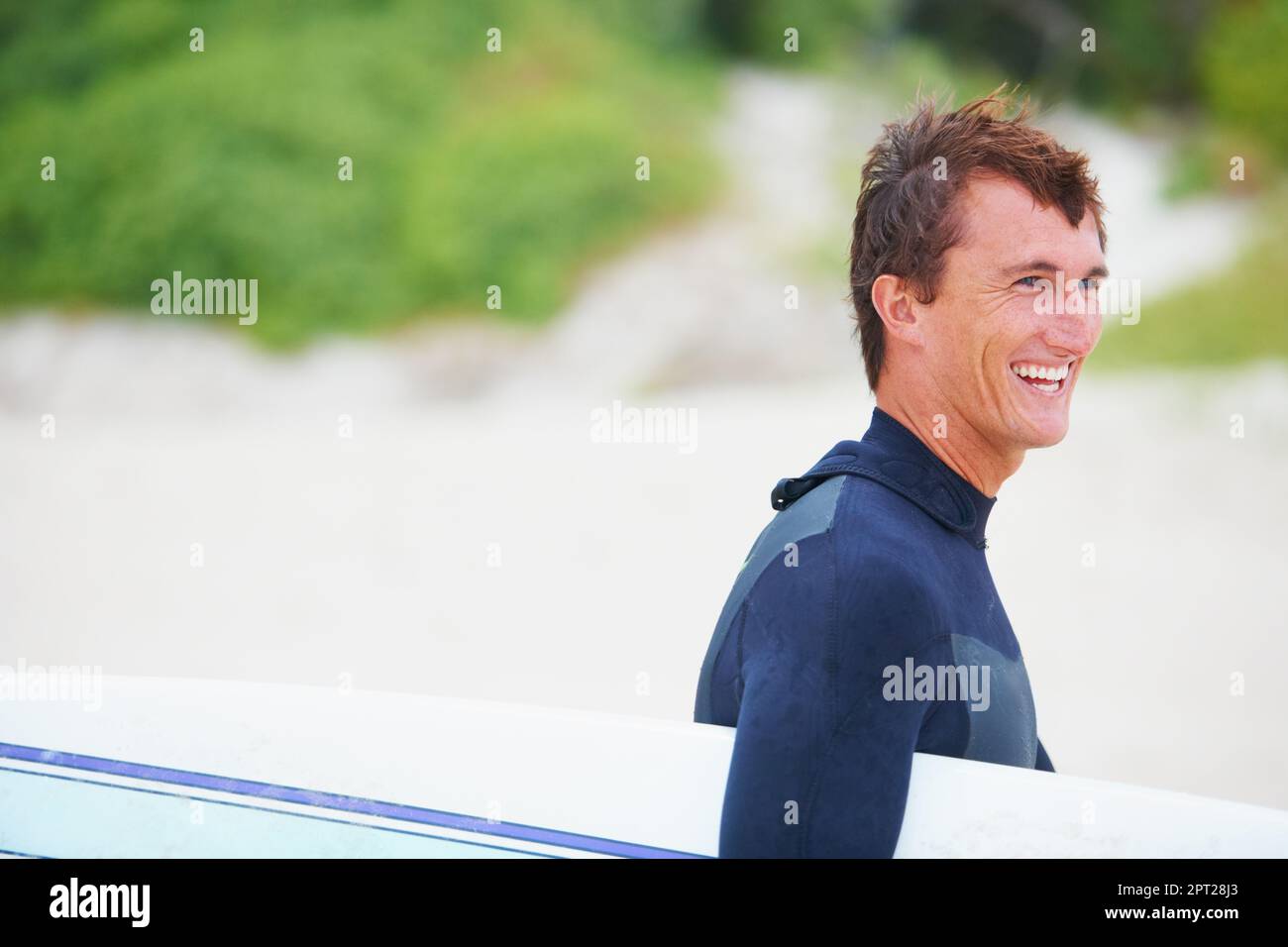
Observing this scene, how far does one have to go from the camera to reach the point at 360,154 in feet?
49.0

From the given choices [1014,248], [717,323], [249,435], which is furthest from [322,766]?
[717,323]

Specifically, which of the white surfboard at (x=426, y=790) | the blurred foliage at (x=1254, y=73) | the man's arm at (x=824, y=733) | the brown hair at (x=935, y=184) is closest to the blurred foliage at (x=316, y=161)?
the blurred foliage at (x=1254, y=73)

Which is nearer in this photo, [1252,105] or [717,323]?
[717,323]

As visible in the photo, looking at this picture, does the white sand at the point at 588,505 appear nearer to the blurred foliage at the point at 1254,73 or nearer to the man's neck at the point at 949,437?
the blurred foliage at the point at 1254,73

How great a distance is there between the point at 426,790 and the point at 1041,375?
3.66 feet

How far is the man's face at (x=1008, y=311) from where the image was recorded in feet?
6.13

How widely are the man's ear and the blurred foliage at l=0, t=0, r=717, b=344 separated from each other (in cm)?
1191

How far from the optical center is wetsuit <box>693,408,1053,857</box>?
1543 millimetres

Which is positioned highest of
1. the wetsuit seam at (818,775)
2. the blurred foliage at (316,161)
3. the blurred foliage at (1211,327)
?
the blurred foliage at (316,161)

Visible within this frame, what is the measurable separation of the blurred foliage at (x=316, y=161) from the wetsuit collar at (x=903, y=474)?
12.0 metres

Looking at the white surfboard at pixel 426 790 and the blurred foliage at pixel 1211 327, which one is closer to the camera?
the white surfboard at pixel 426 790

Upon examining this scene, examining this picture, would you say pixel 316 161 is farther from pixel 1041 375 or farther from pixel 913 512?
pixel 913 512

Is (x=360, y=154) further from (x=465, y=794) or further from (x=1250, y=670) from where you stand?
(x=465, y=794)
